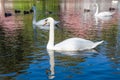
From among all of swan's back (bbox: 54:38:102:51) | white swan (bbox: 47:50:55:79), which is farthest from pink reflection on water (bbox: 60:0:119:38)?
white swan (bbox: 47:50:55:79)

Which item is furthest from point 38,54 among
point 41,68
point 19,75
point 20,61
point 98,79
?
point 98,79

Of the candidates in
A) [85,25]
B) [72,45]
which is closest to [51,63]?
[72,45]

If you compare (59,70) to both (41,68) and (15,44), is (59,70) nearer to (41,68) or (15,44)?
(41,68)

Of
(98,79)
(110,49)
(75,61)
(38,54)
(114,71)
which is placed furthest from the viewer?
(110,49)

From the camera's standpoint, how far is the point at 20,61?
15.6 m

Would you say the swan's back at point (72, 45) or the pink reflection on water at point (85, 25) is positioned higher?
the swan's back at point (72, 45)

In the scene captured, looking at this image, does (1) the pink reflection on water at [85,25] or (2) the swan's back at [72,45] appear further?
(1) the pink reflection on water at [85,25]

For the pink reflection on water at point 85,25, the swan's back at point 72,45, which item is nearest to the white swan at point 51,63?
the swan's back at point 72,45

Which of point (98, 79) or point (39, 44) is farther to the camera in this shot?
point (39, 44)

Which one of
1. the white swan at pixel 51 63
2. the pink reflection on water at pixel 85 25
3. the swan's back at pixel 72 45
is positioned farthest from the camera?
the pink reflection on water at pixel 85 25

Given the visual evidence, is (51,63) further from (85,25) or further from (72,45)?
(85,25)

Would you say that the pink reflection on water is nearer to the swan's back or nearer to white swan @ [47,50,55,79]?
the swan's back

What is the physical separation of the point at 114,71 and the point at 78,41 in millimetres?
4848

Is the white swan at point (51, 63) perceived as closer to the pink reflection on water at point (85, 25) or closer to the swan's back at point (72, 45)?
the swan's back at point (72, 45)
